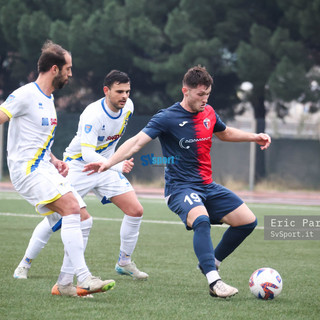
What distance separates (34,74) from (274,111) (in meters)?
10.6

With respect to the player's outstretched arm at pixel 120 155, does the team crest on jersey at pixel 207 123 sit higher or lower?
higher

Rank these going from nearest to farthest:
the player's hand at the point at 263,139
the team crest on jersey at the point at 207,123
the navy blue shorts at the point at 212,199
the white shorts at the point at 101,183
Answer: the navy blue shorts at the point at 212,199, the team crest on jersey at the point at 207,123, the player's hand at the point at 263,139, the white shorts at the point at 101,183

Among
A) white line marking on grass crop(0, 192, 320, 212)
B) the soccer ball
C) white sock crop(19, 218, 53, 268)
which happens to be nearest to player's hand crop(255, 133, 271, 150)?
the soccer ball

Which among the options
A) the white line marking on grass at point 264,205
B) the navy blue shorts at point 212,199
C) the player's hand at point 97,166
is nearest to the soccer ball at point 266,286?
the navy blue shorts at point 212,199

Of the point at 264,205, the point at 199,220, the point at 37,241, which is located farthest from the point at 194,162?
the point at 264,205

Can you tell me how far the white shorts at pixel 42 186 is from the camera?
6.05 metres

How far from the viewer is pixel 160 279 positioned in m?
7.36

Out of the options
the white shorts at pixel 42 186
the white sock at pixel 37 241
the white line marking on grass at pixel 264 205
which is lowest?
the white line marking on grass at pixel 264 205

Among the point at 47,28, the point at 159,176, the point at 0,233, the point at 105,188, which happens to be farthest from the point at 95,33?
the point at 105,188

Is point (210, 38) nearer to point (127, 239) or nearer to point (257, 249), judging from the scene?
point (257, 249)

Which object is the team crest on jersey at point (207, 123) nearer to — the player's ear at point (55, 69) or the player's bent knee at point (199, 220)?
the player's bent knee at point (199, 220)

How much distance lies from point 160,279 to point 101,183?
128 cm

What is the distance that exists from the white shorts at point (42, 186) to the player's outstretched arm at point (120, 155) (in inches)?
10.7

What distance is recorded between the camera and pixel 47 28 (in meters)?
27.4
